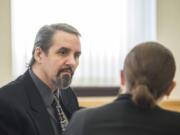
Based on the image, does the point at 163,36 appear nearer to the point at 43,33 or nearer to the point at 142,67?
the point at 43,33

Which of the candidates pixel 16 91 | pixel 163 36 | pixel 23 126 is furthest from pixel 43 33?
pixel 163 36

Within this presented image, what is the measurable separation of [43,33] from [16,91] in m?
0.39

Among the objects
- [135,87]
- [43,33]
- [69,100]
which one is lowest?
[69,100]

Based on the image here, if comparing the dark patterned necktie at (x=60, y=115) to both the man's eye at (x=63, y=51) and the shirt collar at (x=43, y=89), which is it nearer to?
the shirt collar at (x=43, y=89)

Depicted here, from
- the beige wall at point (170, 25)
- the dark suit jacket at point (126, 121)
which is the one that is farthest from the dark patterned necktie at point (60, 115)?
the beige wall at point (170, 25)

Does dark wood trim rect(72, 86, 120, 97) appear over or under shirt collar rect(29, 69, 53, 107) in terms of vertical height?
under

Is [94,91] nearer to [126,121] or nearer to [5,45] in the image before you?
[5,45]

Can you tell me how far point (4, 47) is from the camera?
3.47m

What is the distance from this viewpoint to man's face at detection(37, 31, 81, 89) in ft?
6.53

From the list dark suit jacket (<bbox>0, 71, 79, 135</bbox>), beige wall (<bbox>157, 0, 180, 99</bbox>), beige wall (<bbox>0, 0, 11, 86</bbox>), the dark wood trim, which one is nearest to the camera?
dark suit jacket (<bbox>0, 71, 79, 135</bbox>)

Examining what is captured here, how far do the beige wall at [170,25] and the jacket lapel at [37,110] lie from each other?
2.09m

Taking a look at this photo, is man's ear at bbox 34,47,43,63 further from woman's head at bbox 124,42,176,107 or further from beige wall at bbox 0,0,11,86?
→ beige wall at bbox 0,0,11,86

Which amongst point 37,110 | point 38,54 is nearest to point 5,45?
point 38,54

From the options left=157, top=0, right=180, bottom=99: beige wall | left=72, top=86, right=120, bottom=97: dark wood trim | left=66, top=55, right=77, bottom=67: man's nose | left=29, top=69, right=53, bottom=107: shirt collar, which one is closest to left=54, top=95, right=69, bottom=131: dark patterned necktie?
left=29, top=69, right=53, bottom=107: shirt collar
